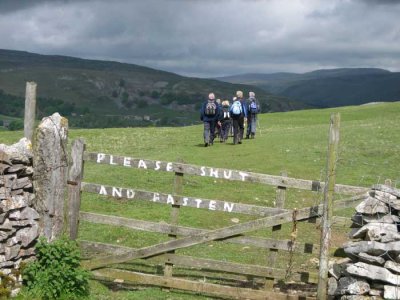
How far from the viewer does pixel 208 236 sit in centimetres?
1249

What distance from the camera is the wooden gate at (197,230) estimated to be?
12406 millimetres

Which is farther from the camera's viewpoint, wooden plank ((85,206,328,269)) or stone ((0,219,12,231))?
wooden plank ((85,206,328,269))

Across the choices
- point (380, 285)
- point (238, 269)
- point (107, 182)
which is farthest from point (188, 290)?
point (107, 182)

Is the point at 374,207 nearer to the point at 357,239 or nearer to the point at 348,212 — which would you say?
the point at 357,239

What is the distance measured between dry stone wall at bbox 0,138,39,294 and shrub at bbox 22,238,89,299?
0.81 ft

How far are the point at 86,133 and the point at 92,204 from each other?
2711 centimetres

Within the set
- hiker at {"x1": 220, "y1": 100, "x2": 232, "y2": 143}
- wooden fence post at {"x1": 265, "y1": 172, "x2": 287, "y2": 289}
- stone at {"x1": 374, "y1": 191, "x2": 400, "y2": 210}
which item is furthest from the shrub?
hiker at {"x1": 220, "y1": 100, "x2": 232, "y2": 143}

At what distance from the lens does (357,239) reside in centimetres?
1258

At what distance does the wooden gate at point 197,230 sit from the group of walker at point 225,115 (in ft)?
68.1

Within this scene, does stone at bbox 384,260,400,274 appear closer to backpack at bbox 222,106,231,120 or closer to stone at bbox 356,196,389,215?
stone at bbox 356,196,389,215

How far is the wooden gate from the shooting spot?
1241 cm

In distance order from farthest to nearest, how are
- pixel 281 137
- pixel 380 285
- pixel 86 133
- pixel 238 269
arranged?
1. pixel 86 133
2. pixel 281 137
3. pixel 238 269
4. pixel 380 285

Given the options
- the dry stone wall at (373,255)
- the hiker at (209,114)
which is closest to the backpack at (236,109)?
the hiker at (209,114)

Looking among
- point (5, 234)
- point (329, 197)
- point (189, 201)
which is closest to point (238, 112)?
point (189, 201)
